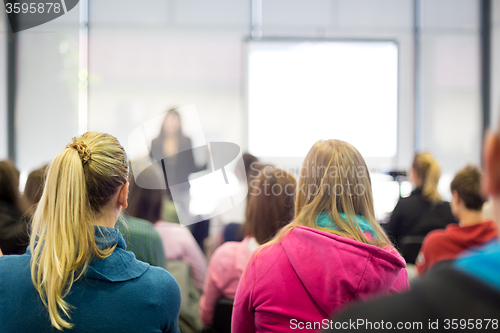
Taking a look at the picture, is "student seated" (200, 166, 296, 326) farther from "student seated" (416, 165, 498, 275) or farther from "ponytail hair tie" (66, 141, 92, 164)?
"student seated" (416, 165, 498, 275)

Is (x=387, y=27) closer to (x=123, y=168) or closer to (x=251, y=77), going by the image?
(x=251, y=77)

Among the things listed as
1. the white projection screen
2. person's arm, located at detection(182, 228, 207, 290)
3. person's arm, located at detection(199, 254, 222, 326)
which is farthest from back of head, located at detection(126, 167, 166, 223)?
the white projection screen

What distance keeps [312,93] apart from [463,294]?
4.15 m

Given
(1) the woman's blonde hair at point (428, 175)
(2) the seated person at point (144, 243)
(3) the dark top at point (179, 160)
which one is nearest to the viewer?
(2) the seated person at point (144, 243)

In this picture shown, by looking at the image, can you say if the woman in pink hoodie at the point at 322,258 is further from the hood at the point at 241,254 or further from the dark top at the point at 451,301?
the dark top at the point at 451,301

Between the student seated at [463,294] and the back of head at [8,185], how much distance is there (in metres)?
1.90

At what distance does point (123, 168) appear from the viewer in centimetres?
107

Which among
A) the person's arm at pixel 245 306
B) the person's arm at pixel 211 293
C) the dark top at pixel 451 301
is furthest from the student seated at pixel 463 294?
the person's arm at pixel 211 293

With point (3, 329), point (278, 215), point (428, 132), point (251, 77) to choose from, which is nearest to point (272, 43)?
point (251, 77)

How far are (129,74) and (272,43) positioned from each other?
1.62 meters

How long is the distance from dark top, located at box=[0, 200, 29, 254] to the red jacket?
2.02m

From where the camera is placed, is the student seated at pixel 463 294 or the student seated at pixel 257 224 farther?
the student seated at pixel 257 224

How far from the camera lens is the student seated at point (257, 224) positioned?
1661 mm

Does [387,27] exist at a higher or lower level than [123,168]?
higher
